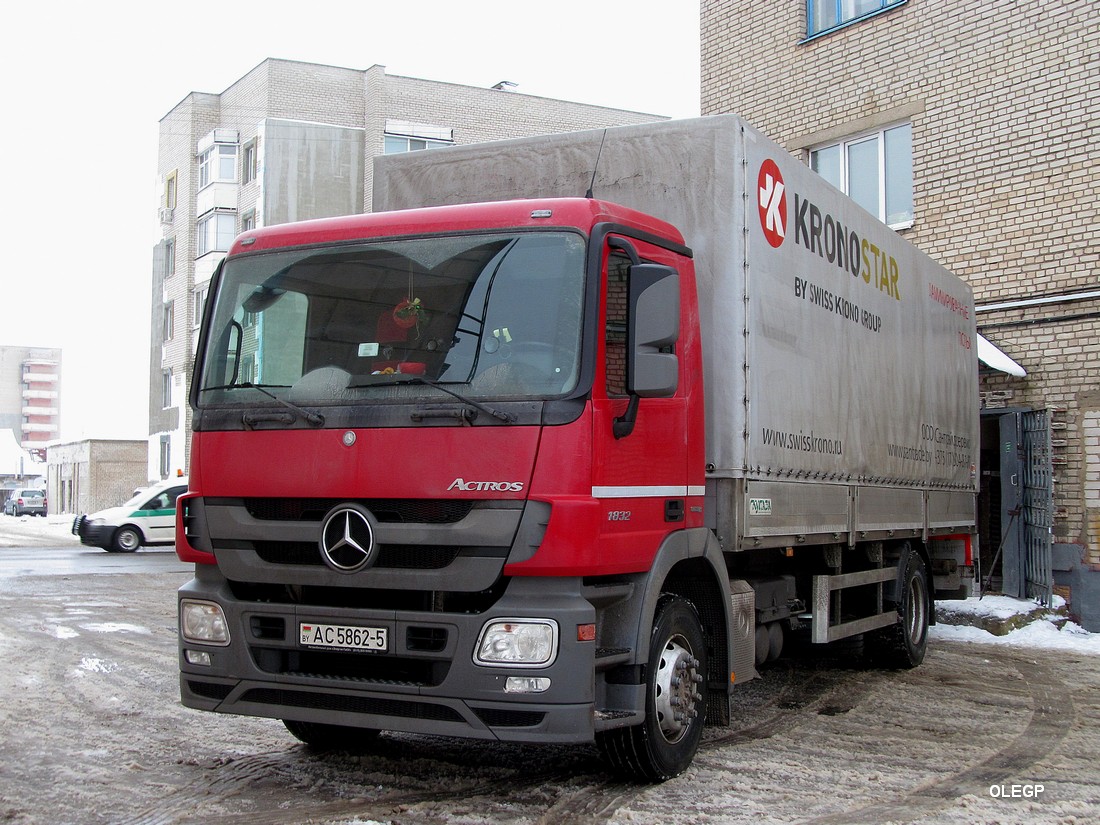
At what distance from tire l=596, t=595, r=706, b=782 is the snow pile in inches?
264

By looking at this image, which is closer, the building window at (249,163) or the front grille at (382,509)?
A: the front grille at (382,509)

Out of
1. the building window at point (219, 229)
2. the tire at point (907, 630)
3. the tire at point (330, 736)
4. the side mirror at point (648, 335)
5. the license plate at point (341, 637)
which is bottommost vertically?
the tire at point (330, 736)

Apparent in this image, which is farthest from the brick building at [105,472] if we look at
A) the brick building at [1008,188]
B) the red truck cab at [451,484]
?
the red truck cab at [451,484]

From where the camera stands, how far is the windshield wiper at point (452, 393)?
4.89 metres

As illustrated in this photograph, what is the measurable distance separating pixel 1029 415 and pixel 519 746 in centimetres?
888

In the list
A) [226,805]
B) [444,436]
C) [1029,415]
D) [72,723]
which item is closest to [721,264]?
[444,436]

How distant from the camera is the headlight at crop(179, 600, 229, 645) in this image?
17.7 ft

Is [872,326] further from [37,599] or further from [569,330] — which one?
[37,599]

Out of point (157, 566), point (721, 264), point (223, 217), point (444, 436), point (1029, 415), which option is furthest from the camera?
point (223, 217)

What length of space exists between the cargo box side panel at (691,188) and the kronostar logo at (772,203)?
0.27 m

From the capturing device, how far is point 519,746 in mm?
6445

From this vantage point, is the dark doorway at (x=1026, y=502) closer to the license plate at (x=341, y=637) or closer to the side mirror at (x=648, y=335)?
the side mirror at (x=648, y=335)

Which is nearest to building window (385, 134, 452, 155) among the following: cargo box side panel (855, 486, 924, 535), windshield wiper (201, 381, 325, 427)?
cargo box side panel (855, 486, 924, 535)

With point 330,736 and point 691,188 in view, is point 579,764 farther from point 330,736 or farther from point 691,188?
point 691,188
